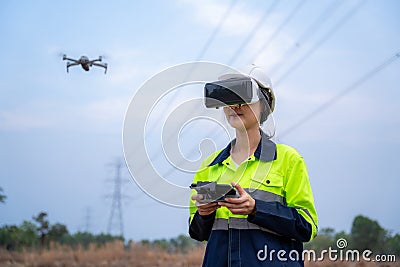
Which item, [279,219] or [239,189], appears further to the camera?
[279,219]

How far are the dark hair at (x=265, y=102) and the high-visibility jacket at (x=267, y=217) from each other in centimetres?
15

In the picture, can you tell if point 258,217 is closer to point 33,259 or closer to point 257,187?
point 257,187

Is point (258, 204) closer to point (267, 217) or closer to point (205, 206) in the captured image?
point (267, 217)

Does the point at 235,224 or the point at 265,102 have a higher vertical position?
the point at 265,102

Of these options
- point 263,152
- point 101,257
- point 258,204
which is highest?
point 263,152

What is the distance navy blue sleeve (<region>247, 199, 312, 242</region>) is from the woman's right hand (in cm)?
18

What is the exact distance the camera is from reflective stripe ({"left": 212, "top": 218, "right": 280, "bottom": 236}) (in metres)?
2.86

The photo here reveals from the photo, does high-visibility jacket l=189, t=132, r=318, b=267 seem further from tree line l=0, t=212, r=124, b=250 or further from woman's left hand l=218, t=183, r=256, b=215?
tree line l=0, t=212, r=124, b=250

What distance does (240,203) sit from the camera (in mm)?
2686

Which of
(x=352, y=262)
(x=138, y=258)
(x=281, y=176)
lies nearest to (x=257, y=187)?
(x=281, y=176)

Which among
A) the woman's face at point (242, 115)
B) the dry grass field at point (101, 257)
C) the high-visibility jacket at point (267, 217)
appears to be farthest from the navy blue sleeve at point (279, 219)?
the dry grass field at point (101, 257)

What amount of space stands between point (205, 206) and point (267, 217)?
0.30 m

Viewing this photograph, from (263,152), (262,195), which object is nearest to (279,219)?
(262,195)

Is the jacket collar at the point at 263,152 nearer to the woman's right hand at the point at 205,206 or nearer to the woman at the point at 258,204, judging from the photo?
the woman at the point at 258,204
